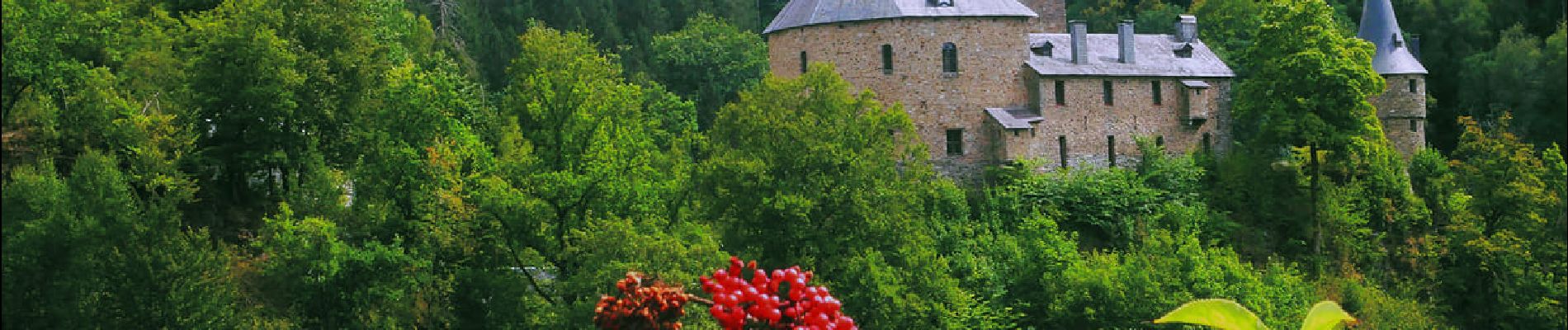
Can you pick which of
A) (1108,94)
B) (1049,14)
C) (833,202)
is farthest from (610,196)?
(1049,14)

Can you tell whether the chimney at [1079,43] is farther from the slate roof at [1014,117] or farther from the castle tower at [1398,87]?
the castle tower at [1398,87]

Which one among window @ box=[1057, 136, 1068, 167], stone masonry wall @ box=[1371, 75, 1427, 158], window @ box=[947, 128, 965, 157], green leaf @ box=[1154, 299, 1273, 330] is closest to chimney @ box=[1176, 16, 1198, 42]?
stone masonry wall @ box=[1371, 75, 1427, 158]

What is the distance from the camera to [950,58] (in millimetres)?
48125

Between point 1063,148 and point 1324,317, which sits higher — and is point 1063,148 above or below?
below

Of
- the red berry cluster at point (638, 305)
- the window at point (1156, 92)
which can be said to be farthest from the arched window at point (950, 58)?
the red berry cluster at point (638, 305)

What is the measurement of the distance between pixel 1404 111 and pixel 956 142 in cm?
1496

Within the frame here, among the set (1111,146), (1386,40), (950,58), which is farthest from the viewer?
(1386,40)

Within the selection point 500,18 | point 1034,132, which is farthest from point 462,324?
point 500,18

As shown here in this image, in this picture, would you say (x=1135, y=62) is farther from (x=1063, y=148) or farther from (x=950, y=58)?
(x=950, y=58)

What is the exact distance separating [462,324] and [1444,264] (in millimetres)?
26950

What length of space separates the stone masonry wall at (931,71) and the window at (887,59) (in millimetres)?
81

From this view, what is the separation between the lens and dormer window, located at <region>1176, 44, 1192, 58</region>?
2080 inches

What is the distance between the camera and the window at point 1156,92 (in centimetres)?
5109

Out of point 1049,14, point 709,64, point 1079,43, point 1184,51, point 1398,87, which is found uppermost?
point 1049,14
